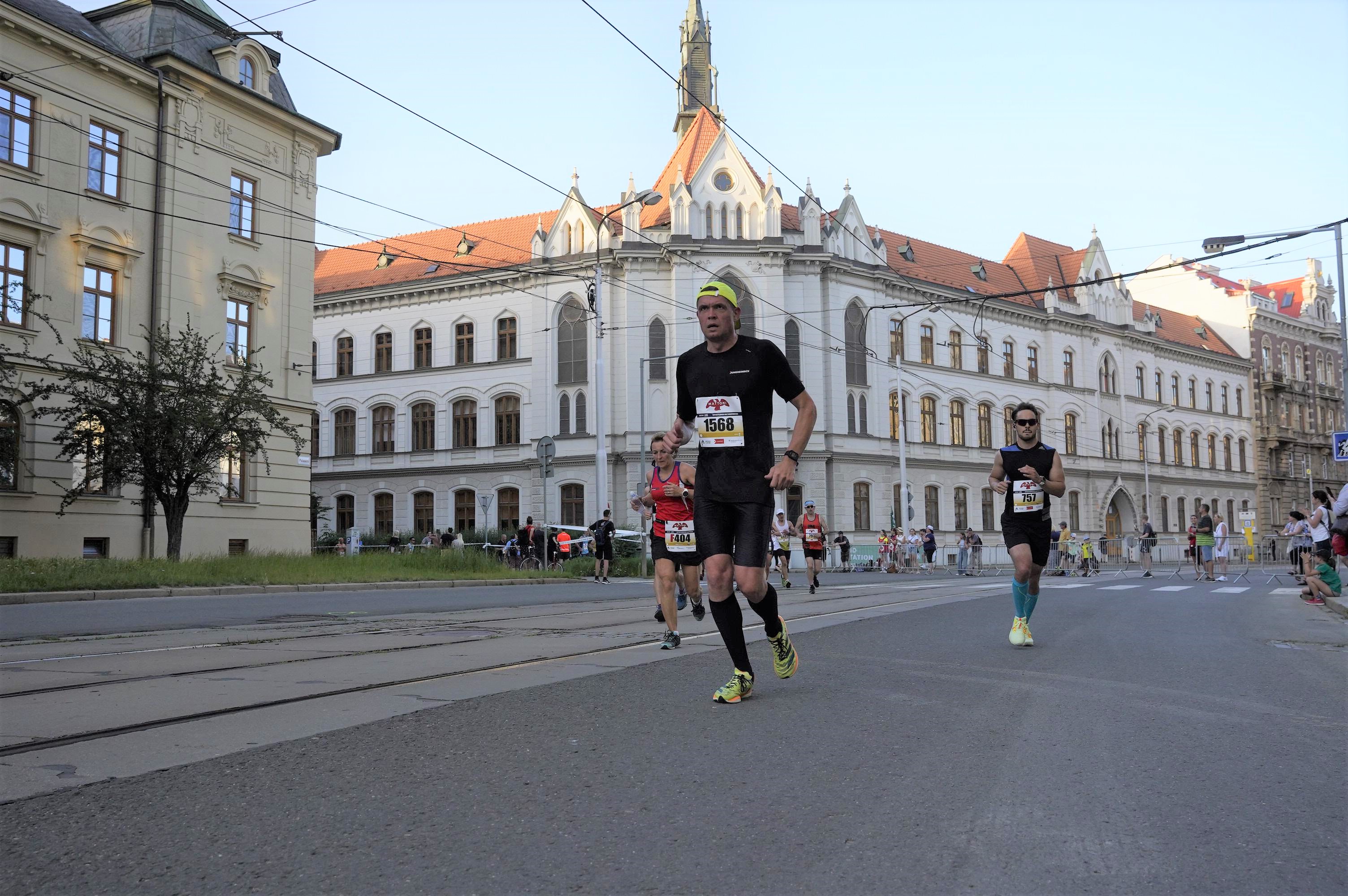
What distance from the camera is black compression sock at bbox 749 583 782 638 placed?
602 cm

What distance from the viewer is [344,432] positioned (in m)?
54.1

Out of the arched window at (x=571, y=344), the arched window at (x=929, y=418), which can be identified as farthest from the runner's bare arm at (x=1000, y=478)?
the arched window at (x=929, y=418)

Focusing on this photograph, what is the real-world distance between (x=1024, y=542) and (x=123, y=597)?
13.1m

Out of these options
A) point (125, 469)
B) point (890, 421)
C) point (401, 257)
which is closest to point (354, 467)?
point (401, 257)

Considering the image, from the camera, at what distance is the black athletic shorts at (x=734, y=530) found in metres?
5.79

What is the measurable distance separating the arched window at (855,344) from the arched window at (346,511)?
23.6 m

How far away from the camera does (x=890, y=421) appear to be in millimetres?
50781

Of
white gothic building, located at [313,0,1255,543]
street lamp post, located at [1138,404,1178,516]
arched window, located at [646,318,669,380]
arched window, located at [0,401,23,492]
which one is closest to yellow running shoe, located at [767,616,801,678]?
arched window, located at [0,401,23,492]

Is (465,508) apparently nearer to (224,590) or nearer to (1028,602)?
(224,590)

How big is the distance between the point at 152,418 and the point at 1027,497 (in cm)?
1962

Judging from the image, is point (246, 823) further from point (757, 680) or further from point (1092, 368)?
point (1092, 368)

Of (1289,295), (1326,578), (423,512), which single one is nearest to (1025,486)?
(1326,578)

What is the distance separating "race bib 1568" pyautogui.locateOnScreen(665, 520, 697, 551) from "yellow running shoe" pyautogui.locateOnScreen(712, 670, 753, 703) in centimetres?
212

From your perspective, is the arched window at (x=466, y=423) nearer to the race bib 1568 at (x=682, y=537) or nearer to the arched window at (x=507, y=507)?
the arched window at (x=507, y=507)
